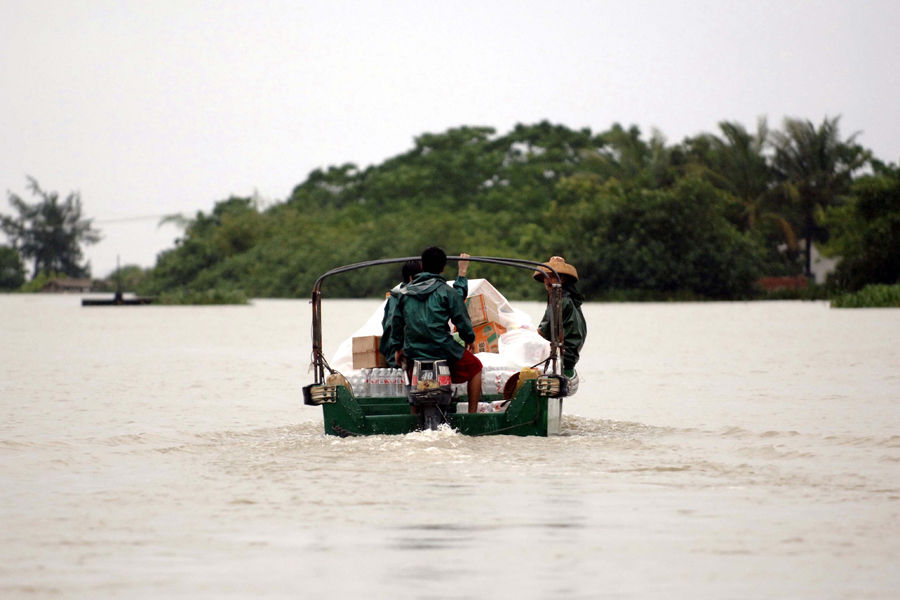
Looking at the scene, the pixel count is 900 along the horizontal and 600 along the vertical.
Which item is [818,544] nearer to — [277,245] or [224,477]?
[224,477]

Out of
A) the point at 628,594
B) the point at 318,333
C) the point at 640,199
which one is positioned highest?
the point at 640,199

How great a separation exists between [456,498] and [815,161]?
58998mm

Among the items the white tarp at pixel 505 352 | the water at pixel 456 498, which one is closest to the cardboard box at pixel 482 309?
the white tarp at pixel 505 352

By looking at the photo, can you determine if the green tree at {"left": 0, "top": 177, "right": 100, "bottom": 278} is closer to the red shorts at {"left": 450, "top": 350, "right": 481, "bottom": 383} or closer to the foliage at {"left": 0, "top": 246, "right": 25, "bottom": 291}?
the foliage at {"left": 0, "top": 246, "right": 25, "bottom": 291}

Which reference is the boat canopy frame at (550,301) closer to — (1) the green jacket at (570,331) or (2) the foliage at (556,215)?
(1) the green jacket at (570,331)

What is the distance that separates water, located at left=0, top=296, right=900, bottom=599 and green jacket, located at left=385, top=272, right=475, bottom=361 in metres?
0.60

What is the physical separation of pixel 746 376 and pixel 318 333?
9041 mm

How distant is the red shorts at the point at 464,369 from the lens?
33.4 feet

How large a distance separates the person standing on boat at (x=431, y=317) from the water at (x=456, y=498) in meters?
0.60

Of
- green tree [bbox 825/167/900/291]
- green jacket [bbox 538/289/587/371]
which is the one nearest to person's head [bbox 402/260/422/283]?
green jacket [bbox 538/289/587/371]

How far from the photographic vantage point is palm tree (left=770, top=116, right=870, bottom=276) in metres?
63.2

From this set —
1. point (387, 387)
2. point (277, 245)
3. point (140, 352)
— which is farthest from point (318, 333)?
point (277, 245)

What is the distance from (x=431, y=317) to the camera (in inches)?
391

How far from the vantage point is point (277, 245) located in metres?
83.1
